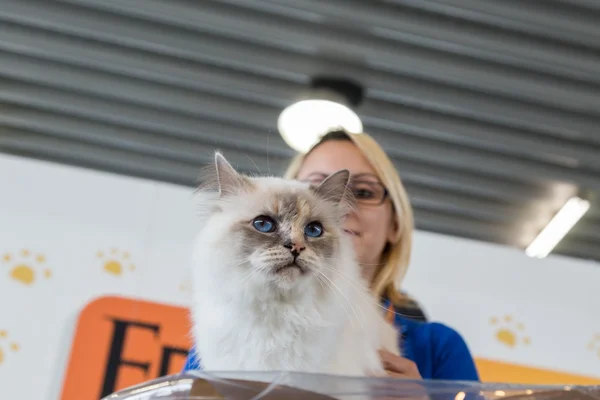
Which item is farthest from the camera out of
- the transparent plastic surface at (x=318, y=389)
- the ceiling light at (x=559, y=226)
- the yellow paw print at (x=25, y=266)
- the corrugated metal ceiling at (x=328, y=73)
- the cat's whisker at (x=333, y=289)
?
the ceiling light at (x=559, y=226)

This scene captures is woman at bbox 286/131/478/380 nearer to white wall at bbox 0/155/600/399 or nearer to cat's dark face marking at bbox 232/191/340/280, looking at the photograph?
cat's dark face marking at bbox 232/191/340/280

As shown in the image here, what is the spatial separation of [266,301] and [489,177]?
277cm

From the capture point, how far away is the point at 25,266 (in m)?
2.54

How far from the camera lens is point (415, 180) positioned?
3.82 m

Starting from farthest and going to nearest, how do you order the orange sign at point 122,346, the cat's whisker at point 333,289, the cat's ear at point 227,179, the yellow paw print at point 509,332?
the yellow paw print at point 509,332 < the orange sign at point 122,346 < the cat's ear at point 227,179 < the cat's whisker at point 333,289

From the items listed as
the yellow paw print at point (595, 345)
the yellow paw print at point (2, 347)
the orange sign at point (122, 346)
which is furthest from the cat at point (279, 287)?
the yellow paw print at point (595, 345)

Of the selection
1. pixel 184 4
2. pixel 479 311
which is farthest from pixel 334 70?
pixel 479 311

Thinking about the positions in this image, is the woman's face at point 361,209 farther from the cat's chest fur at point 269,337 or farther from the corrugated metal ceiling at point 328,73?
the corrugated metal ceiling at point 328,73

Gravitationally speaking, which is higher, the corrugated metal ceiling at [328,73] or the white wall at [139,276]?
the corrugated metal ceiling at [328,73]

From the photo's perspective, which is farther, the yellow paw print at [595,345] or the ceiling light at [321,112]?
the ceiling light at [321,112]

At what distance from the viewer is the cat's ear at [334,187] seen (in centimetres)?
144

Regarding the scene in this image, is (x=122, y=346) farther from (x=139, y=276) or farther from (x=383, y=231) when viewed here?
(x=383, y=231)

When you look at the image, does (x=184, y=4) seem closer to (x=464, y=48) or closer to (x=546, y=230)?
(x=464, y=48)

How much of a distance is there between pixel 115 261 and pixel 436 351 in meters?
1.47
